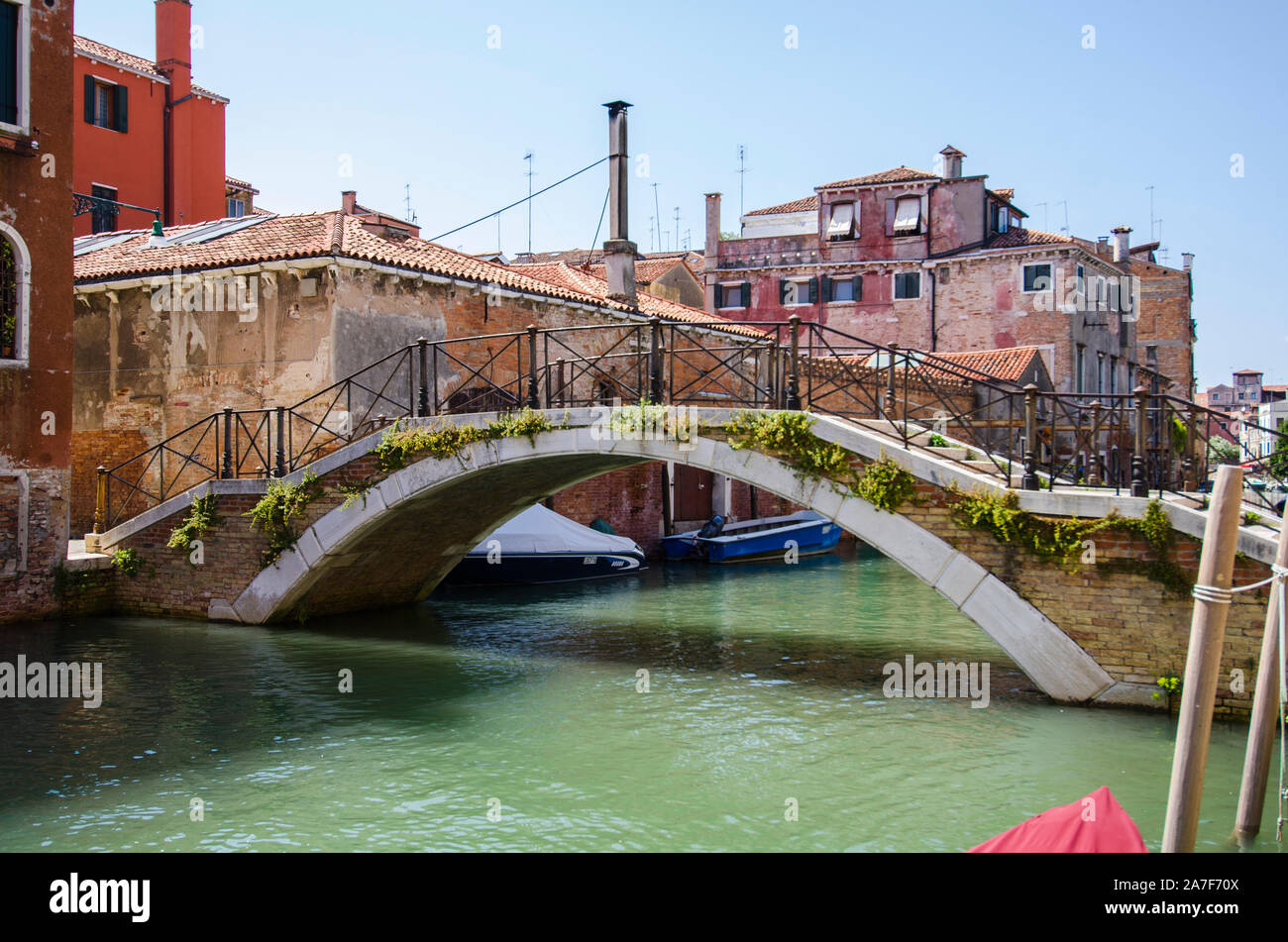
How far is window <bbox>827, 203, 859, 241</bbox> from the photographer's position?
3056 cm

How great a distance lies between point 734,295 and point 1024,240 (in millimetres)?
7875

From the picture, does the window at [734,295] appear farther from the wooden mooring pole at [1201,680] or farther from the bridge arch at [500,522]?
the wooden mooring pole at [1201,680]

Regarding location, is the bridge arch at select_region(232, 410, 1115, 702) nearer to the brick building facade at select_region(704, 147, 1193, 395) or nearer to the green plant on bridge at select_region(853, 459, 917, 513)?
the green plant on bridge at select_region(853, 459, 917, 513)

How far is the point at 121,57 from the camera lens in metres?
21.6

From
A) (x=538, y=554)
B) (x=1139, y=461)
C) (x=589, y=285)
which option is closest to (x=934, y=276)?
(x=589, y=285)

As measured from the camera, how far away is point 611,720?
A: 28.7 feet

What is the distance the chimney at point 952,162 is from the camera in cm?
2972

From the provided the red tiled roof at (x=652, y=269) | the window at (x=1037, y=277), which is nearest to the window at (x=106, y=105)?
the red tiled roof at (x=652, y=269)

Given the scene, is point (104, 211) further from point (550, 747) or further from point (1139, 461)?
point (1139, 461)

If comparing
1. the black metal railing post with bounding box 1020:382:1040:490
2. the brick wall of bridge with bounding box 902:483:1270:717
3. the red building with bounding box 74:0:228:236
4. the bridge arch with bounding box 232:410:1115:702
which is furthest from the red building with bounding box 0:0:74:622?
the black metal railing post with bounding box 1020:382:1040:490

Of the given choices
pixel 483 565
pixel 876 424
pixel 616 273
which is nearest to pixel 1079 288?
pixel 616 273

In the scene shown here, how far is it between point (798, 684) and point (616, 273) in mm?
10639
